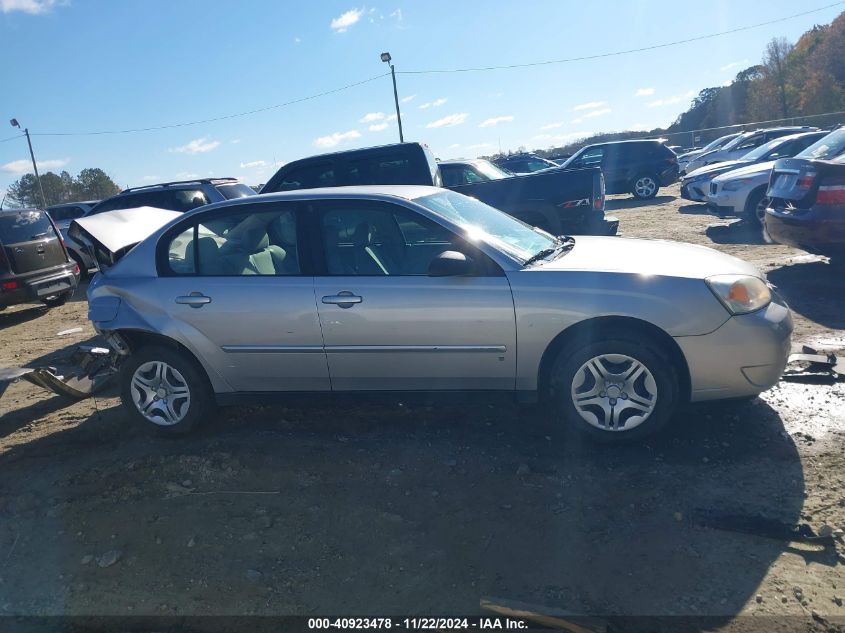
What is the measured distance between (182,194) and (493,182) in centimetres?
548

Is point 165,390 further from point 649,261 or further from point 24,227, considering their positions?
point 24,227

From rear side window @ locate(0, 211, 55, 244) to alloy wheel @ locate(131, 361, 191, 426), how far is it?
625 cm

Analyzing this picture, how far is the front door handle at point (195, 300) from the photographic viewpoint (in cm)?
433

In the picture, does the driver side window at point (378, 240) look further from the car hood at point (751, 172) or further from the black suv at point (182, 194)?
the car hood at point (751, 172)

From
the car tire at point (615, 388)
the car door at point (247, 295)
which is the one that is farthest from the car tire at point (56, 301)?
the car tire at point (615, 388)

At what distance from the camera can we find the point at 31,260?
9.41m

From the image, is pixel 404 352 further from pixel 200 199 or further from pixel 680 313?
pixel 200 199

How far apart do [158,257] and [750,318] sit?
154 inches

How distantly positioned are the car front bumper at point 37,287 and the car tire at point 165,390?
5.86 m

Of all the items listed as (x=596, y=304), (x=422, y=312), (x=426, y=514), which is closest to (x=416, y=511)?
(x=426, y=514)

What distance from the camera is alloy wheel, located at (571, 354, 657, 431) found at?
377 centimetres

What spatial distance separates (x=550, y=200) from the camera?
9.11 metres

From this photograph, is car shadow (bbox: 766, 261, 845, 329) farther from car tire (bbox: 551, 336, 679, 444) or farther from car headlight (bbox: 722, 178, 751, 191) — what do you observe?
car headlight (bbox: 722, 178, 751, 191)

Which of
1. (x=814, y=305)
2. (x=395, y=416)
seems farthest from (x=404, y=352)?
(x=814, y=305)
